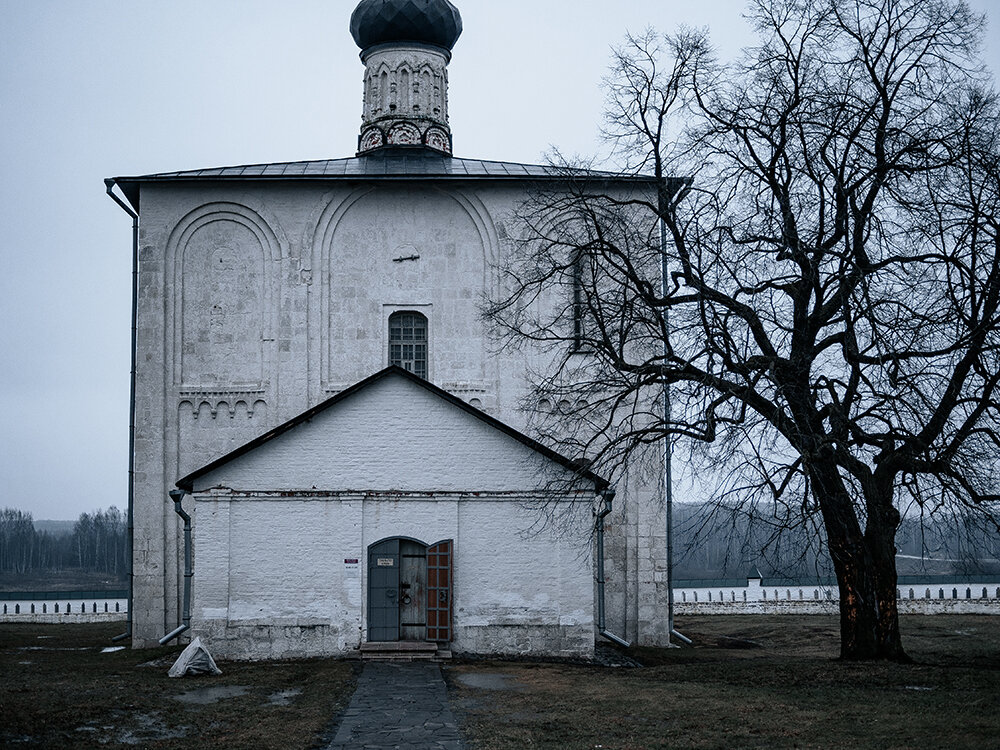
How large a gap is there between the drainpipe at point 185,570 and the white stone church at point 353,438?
9cm

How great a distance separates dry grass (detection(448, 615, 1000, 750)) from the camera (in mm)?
9664

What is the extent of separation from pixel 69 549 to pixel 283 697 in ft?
238

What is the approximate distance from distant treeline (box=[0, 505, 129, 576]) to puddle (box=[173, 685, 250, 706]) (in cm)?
5300

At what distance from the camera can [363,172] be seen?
21297mm

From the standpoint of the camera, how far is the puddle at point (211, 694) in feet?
40.1

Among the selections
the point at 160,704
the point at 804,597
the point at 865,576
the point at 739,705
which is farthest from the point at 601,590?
the point at 804,597

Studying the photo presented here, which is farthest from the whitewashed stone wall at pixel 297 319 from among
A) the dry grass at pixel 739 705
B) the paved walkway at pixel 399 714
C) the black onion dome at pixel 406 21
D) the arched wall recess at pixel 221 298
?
the paved walkway at pixel 399 714

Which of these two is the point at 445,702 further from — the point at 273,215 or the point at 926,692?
the point at 273,215

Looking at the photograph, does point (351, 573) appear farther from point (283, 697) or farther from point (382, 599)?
point (283, 697)

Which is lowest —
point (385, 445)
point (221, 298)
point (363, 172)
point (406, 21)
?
point (385, 445)

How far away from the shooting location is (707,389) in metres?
14.0

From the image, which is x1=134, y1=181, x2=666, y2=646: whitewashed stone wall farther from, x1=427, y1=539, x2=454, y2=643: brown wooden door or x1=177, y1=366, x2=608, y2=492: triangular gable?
x1=427, y1=539, x2=454, y2=643: brown wooden door

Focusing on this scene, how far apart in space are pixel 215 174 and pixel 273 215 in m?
1.40

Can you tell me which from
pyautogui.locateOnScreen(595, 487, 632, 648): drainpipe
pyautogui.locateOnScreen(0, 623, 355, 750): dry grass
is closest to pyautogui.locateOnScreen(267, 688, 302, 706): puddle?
pyautogui.locateOnScreen(0, 623, 355, 750): dry grass
